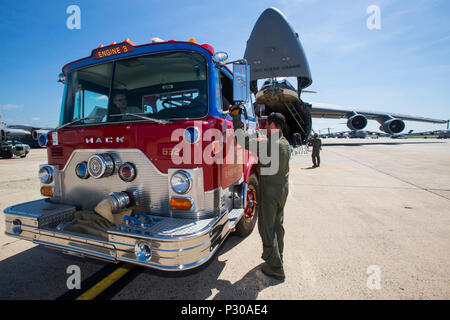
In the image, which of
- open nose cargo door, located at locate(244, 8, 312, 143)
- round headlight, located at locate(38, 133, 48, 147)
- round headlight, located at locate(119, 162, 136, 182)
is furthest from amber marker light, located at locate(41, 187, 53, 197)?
open nose cargo door, located at locate(244, 8, 312, 143)

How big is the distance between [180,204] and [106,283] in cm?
133

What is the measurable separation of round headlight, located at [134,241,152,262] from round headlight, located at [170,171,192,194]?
53cm

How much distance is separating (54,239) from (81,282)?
0.66m

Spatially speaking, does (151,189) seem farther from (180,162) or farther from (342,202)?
(342,202)

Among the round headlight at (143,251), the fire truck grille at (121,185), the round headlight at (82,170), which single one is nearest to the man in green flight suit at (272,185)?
the fire truck grille at (121,185)

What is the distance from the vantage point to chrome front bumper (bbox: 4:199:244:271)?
1.73m

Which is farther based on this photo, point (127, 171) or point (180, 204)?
point (127, 171)

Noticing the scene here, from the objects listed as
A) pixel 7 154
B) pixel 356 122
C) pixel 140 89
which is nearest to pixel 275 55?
pixel 140 89

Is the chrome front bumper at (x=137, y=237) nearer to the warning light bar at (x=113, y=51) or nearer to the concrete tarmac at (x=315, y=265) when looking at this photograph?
the concrete tarmac at (x=315, y=265)

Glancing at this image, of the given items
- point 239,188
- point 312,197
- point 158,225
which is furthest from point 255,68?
point 158,225

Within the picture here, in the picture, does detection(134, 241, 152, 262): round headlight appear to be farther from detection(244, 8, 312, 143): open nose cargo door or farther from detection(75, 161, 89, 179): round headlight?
detection(244, 8, 312, 143): open nose cargo door

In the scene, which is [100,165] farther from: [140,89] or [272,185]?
[272,185]

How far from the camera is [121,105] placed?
275cm

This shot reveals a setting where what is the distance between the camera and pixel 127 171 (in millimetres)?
2279
